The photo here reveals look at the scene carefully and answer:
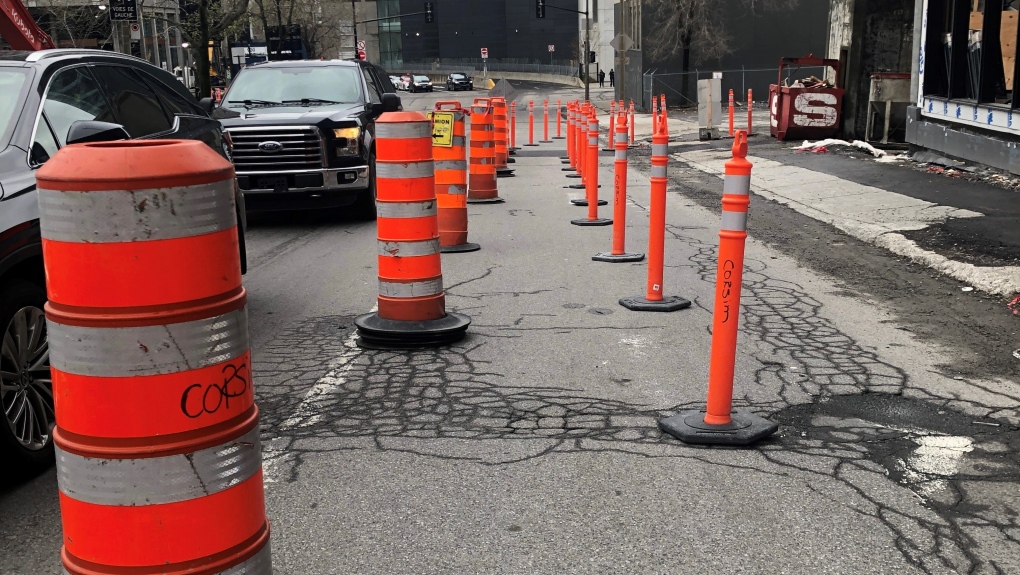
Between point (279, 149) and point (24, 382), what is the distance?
25.3ft

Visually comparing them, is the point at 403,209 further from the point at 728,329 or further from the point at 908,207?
the point at 908,207

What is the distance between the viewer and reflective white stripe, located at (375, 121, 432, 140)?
6613 millimetres

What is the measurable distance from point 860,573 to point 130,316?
2.62 metres

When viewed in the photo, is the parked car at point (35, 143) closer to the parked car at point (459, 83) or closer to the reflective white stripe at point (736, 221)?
the reflective white stripe at point (736, 221)

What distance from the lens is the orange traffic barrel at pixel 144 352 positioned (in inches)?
88.0

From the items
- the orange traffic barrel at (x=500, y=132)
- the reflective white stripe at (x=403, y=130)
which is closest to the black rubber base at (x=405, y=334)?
the reflective white stripe at (x=403, y=130)

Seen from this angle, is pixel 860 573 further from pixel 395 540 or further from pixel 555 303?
pixel 555 303

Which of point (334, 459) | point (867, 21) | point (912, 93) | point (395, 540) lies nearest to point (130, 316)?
point (395, 540)

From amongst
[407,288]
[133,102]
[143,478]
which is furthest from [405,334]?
[143,478]

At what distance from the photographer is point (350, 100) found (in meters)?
13.3

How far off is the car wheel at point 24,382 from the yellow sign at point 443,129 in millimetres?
6232

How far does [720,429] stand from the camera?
4832mm

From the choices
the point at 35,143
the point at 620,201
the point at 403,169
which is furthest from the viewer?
the point at 620,201

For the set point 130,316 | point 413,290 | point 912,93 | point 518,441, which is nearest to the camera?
point 130,316
